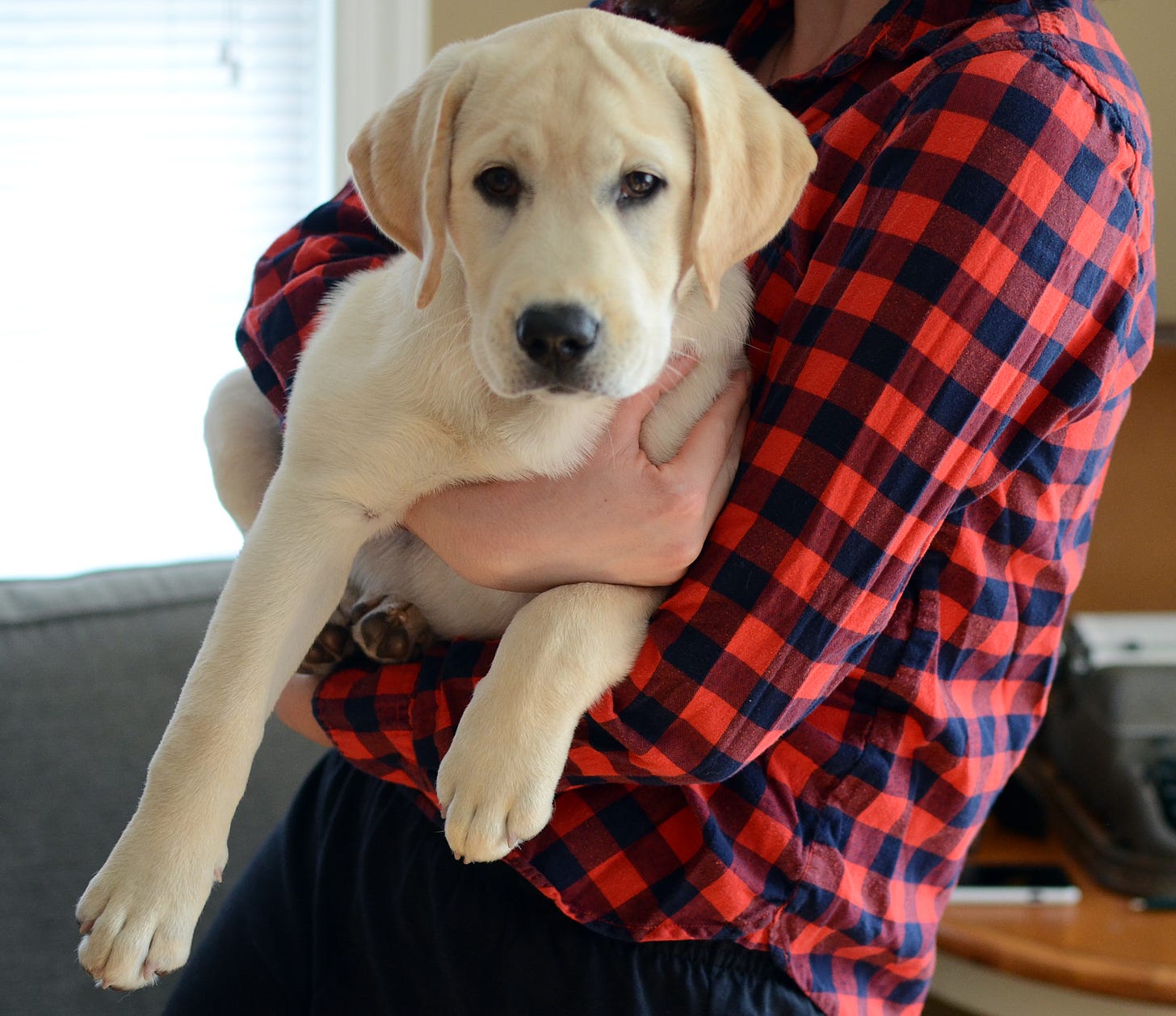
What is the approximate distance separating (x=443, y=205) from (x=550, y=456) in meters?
0.26

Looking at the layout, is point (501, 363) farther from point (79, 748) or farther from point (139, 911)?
point (79, 748)

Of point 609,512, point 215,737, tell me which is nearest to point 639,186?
point 609,512

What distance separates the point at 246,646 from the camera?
109 centimetres

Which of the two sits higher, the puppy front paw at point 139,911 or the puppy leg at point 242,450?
the puppy leg at point 242,450

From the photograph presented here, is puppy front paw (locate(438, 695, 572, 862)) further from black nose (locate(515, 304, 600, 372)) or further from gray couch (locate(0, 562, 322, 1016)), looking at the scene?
gray couch (locate(0, 562, 322, 1016))

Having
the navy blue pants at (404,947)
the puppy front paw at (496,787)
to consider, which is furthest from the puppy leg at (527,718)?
the navy blue pants at (404,947)

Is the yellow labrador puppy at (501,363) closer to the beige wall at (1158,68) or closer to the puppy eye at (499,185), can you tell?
the puppy eye at (499,185)

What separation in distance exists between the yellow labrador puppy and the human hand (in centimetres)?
2

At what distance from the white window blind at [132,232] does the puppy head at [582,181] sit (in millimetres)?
1610

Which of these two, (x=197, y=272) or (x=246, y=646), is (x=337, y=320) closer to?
(x=246, y=646)

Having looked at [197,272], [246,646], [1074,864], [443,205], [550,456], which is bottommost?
[1074,864]

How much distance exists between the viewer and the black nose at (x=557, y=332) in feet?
3.08

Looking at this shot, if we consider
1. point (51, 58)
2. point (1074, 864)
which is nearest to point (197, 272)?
point (51, 58)

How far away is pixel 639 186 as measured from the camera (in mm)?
1028
